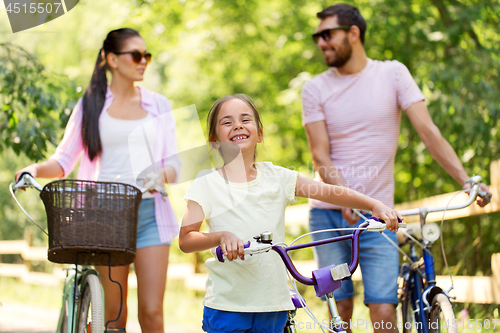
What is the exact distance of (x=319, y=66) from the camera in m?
7.81

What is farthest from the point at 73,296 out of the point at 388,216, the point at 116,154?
the point at 388,216

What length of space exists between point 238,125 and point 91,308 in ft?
4.42

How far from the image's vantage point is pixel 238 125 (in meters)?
2.55

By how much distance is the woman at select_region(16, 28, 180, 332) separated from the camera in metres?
3.15

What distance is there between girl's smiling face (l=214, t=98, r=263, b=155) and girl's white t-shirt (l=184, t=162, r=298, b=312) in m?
0.18

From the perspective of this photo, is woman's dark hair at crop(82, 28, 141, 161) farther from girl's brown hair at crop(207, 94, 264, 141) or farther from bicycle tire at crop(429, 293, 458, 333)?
bicycle tire at crop(429, 293, 458, 333)

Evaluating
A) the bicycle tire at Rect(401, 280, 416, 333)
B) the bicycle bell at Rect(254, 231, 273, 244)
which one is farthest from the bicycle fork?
the bicycle tire at Rect(401, 280, 416, 333)

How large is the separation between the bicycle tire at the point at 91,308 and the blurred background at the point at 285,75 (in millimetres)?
768

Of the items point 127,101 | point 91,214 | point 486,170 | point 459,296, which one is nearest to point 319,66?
point 486,170

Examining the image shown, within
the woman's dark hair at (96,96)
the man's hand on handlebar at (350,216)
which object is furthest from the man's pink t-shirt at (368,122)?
the woman's dark hair at (96,96)

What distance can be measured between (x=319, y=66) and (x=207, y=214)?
5.77 meters

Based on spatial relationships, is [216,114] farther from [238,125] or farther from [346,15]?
[346,15]

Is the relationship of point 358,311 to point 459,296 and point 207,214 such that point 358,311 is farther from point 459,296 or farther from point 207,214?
point 207,214

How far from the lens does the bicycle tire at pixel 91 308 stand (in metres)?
2.87
